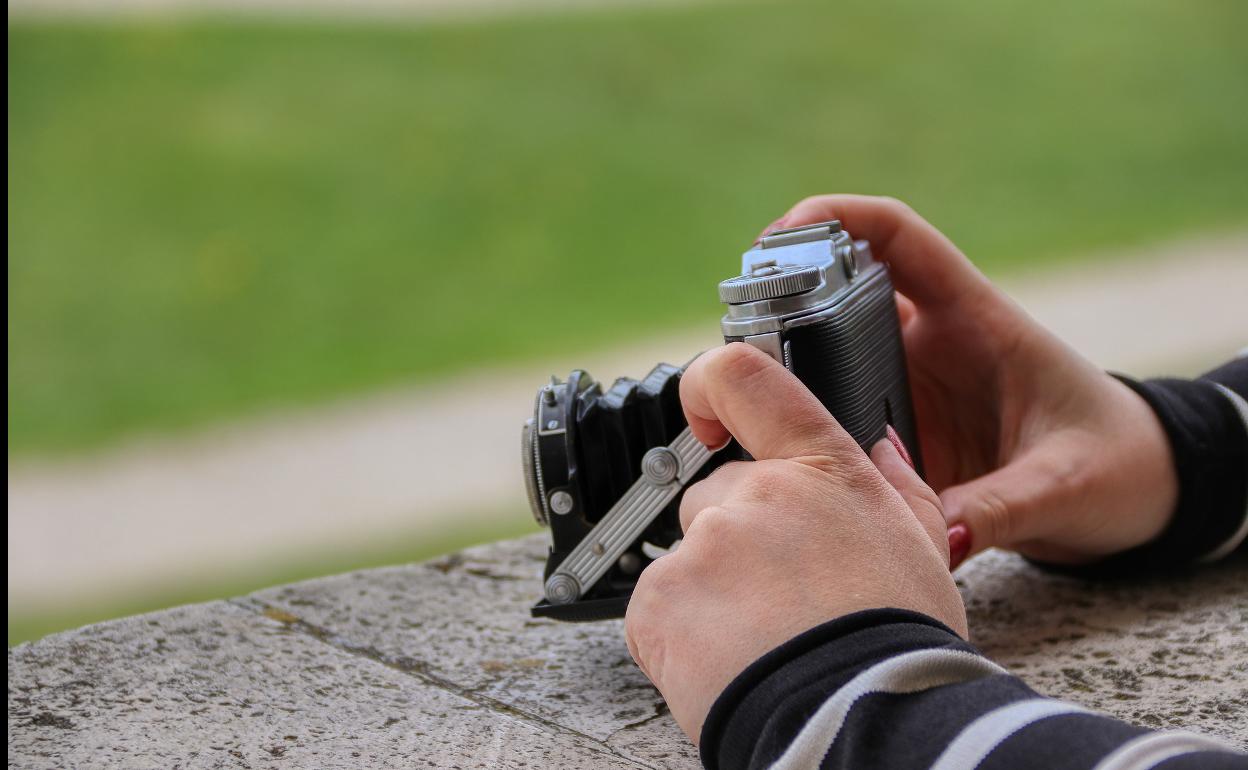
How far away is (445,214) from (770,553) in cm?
379

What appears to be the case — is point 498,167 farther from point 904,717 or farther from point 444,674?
point 904,717

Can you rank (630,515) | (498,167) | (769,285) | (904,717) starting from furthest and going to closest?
(498,167) < (630,515) < (769,285) < (904,717)

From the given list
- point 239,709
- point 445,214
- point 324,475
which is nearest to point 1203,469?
point 239,709

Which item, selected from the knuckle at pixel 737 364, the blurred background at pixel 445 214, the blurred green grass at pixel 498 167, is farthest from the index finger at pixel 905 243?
the blurred green grass at pixel 498 167

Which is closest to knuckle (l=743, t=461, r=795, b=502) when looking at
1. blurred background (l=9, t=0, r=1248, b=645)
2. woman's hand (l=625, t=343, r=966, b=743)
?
woman's hand (l=625, t=343, r=966, b=743)

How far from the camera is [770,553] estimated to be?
532 millimetres

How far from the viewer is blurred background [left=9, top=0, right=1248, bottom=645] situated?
3.42 metres

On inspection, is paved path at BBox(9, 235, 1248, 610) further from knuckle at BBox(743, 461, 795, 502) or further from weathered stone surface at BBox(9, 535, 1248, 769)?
knuckle at BBox(743, 461, 795, 502)

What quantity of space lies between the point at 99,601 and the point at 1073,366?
2.71 m

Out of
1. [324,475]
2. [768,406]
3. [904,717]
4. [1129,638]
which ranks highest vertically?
[768,406]

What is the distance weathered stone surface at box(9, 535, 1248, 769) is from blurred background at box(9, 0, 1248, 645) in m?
2.19

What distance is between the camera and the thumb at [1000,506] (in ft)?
2.48

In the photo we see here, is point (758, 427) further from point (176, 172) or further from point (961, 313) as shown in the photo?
point (176, 172)

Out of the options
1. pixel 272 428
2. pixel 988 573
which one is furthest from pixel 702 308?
pixel 988 573
